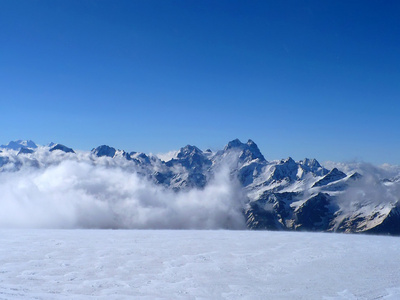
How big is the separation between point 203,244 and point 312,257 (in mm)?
12933

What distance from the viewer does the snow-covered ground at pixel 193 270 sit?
21500 millimetres

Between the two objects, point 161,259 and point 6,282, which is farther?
point 161,259

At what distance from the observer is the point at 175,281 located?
23594 millimetres

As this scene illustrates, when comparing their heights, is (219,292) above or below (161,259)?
below

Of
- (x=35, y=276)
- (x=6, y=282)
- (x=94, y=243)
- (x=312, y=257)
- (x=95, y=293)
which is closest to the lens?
(x=95, y=293)

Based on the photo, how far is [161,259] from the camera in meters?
30.3

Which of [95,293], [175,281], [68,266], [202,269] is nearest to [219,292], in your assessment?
[175,281]

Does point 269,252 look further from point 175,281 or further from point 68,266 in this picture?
point 68,266

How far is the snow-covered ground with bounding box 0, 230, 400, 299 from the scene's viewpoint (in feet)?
70.5

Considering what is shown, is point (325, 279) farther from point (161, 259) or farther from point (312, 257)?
point (161, 259)

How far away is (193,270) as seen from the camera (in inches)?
1049

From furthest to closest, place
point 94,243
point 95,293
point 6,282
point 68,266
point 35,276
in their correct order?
point 94,243 → point 68,266 → point 35,276 → point 6,282 → point 95,293

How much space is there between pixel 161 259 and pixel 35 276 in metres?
10.8

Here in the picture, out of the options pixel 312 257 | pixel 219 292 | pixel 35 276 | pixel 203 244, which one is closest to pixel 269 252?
pixel 312 257
